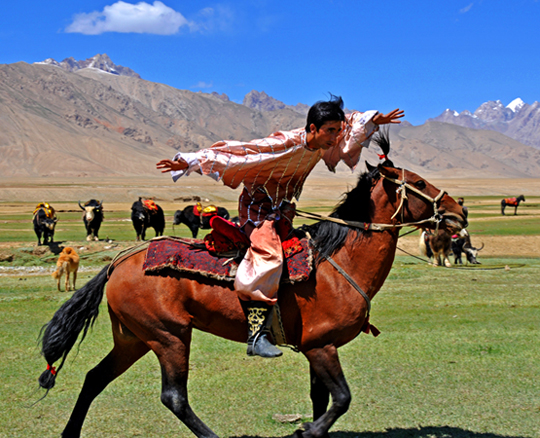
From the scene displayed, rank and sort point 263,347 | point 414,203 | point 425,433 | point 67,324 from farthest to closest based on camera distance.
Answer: point 67,324
point 425,433
point 414,203
point 263,347

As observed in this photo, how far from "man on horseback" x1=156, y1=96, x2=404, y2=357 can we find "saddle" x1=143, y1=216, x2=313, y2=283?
0.13 meters

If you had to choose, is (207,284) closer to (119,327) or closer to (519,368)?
(119,327)

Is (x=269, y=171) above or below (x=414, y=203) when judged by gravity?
above

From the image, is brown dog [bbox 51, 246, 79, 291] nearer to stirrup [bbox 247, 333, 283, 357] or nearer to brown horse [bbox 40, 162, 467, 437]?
brown horse [bbox 40, 162, 467, 437]

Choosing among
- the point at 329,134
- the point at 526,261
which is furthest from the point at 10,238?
the point at 329,134

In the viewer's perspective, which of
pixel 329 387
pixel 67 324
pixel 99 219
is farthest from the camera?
pixel 99 219

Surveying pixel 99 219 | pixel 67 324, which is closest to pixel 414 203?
pixel 67 324

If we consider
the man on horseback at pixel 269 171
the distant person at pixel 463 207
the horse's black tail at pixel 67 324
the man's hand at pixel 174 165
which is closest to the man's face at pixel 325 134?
the man on horseback at pixel 269 171

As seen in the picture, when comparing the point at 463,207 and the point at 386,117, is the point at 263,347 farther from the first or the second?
the point at 463,207

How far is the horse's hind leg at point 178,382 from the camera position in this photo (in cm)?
478

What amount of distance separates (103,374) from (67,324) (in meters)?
0.59

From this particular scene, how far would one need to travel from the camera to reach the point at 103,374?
529 cm

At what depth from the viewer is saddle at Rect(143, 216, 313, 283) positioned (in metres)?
4.96

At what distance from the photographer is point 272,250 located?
15.8ft
